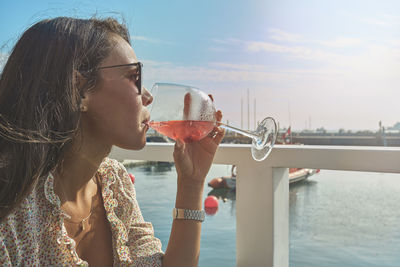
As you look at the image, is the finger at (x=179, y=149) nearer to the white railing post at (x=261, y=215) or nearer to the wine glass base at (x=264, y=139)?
the wine glass base at (x=264, y=139)

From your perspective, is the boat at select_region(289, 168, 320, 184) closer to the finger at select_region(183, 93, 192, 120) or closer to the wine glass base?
the wine glass base

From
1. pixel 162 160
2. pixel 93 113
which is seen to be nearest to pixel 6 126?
pixel 93 113

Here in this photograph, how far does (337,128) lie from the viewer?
133 feet

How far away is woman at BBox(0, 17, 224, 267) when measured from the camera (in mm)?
757

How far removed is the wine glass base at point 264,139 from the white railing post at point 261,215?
5.4 inches

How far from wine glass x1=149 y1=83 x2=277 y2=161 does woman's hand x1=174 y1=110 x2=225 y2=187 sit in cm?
3

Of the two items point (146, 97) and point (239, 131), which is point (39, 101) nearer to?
point (146, 97)

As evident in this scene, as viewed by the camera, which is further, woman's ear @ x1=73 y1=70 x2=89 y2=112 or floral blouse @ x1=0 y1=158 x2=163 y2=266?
woman's ear @ x1=73 y1=70 x2=89 y2=112

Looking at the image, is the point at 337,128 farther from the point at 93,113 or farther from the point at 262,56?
the point at 93,113

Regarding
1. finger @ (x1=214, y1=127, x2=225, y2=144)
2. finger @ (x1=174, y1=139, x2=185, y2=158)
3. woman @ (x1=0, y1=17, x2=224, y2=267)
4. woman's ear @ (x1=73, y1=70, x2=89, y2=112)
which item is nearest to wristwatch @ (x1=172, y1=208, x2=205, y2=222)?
woman @ (x1=0, y1=17, x2=224, y2=267)

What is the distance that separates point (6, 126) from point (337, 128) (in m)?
42.8

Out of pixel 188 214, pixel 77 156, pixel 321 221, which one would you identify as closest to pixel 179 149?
pixel 188 214

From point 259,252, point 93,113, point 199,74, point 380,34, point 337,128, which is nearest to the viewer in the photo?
point 93,113

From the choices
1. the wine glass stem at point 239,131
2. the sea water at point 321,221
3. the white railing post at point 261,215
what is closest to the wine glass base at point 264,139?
the wine glass stem at point 239,131
